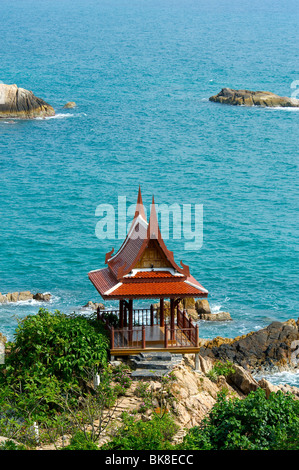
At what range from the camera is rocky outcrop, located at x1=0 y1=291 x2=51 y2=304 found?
5189 centimetres

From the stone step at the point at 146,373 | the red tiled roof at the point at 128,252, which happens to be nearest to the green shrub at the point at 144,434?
the stone step at the point at 146,373

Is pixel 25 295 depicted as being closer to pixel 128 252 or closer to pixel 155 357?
pixel 128 252

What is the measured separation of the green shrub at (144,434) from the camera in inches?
904

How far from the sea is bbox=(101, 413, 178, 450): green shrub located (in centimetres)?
739

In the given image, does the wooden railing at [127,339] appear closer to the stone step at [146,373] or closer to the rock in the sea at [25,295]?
the stone step at [146,373]

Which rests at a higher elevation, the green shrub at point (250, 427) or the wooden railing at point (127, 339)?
the wooden railing at point (127, 339)

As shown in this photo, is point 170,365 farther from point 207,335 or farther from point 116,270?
point 207,335

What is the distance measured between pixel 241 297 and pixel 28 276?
51.9 ft

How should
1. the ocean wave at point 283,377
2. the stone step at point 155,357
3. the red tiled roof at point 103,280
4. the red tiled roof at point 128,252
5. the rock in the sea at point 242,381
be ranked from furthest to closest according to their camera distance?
the ocean wave at point 283,377, the rock in the sea at point 242,381, the red tiled roof at point 128,252, the red tiled roof at point 103,280, the stone step at point 155,357

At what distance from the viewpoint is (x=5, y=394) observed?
2773cm

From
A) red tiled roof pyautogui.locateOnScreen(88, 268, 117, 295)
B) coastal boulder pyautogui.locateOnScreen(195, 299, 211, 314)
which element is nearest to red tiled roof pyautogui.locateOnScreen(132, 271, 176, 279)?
red tiled roof pyautogui.locateOnScreen(88, 268, 117, 295)

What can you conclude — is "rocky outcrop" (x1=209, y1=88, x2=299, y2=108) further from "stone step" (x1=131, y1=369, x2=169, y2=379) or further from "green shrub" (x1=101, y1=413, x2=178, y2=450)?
"green shrub" (x1=101, y1=413, x2=178, y2=450)

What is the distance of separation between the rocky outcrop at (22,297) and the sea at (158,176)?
27.5 inches

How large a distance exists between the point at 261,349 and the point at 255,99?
84046 millimetres
